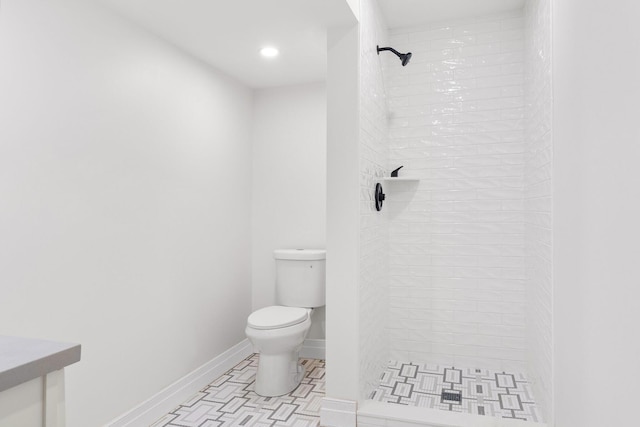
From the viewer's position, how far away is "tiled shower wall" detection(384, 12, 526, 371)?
2.67 metres

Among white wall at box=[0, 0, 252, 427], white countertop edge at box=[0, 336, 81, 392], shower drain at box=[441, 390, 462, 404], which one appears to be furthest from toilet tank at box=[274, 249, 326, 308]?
white countertop edge at box=[0, 336, 81, 392]

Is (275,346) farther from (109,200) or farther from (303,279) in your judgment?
(109,200)

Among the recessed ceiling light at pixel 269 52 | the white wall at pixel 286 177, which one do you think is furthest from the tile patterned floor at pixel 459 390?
the recessed ceiling light at pixel 269 52

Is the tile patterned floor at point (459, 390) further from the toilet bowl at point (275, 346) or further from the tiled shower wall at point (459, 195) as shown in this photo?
the toilet bowl at point (275, 346)

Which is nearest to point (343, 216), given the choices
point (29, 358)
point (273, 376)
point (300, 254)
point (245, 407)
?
point (300, 254)

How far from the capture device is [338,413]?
7.06ft

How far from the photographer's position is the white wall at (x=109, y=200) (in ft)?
5.42

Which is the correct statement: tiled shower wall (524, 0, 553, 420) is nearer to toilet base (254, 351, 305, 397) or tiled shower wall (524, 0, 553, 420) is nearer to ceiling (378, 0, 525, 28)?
ceiling (378, 0, 525, 28)

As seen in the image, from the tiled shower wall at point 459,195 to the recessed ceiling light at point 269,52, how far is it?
78 centimetres

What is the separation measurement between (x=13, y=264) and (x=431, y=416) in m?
1.98

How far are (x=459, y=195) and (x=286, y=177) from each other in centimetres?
135

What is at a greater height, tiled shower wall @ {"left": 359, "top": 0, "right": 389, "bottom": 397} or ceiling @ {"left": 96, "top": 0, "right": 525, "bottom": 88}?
ceiling @ {"left": 96, "top": 0, "right": 525, "bottom": 88}

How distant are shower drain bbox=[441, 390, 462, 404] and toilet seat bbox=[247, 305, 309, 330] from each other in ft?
3.07

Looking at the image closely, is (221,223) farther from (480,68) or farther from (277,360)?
(480,68)
